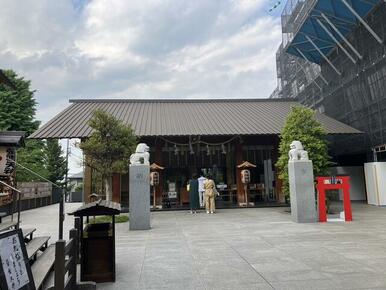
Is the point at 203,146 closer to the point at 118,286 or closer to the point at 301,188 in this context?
the point at 301,188

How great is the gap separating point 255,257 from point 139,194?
5614 mm

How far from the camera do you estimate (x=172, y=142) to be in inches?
783

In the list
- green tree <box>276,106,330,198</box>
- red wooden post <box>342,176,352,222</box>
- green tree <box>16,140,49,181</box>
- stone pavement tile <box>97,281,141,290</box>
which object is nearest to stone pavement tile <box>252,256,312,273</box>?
stone pavement tile <box>97,281,141,290</box>

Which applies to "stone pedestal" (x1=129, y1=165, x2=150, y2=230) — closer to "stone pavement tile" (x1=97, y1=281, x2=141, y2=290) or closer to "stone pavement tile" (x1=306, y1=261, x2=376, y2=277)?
"stone pavement tile" (x1=97, y1=281, x2=141, y2=290)

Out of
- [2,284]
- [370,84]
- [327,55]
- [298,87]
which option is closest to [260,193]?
[370,84]

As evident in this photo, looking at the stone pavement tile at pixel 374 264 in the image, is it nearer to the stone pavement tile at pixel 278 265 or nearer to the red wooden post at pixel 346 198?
the stone pavement tile at pixel 278 265

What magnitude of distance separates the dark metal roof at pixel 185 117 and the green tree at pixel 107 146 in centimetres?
426

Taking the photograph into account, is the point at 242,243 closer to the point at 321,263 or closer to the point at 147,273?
the point at 321,263

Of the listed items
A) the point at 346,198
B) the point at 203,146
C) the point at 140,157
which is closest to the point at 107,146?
the point at 140,157

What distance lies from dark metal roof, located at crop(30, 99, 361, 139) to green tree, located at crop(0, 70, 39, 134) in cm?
722

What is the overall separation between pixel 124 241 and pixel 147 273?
345 centimetres

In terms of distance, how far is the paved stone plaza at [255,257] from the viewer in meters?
5.37

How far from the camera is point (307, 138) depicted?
14984 mm

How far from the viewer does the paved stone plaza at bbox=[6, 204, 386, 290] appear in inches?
211
